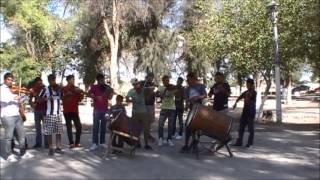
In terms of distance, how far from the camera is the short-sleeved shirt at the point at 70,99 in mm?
12367

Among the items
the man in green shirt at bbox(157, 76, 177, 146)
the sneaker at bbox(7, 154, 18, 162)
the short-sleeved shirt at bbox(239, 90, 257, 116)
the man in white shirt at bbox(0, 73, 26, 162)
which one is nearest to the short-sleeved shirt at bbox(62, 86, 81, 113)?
the man in white shirt at bbox(0, 73, 26, 162)

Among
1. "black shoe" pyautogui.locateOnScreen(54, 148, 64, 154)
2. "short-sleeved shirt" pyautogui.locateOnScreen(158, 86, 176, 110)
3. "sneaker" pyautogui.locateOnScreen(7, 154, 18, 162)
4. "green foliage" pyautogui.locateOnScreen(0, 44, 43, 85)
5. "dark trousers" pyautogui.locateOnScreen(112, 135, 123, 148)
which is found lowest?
"sneaker" pyautogui.locateOnScreen(7, 154, 18, 162)

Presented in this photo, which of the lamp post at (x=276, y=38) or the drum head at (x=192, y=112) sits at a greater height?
the lamp post at (x=276, y=38)

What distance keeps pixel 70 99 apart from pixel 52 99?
845 mm

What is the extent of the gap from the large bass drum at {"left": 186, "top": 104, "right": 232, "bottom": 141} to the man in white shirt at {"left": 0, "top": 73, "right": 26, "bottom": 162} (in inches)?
128

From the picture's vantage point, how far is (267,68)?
23297 millimetres

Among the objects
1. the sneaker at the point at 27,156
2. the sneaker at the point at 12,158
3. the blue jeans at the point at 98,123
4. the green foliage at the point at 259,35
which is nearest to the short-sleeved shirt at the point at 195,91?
the blue jeans at the point at 98,123

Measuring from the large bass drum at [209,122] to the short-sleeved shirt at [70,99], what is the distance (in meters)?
2.76

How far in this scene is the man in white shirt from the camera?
431 inches

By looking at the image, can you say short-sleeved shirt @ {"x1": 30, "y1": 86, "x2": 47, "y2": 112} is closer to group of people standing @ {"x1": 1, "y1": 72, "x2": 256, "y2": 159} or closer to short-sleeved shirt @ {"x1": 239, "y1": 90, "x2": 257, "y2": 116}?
group of people standing @ {"x1": 1, "y1": 72, "x2": 256, "y2": 159}

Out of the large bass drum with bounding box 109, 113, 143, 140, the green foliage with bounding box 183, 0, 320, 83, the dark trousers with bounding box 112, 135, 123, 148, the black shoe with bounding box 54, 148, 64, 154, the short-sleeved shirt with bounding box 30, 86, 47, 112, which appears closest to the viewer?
the large bass drum with bounding box 109, 113, 143, 140

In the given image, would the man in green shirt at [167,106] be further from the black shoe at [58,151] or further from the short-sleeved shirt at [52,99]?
the short-sleeved shirt at [52,99]

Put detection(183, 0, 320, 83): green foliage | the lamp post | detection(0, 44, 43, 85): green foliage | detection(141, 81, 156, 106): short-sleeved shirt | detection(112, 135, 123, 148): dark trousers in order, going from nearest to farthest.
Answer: detection(112, 135, 123, 148): dark trousers < detection(141, 81, 156, 106): short-sleeved shirt < detection(183, 0, 320, 83): green foliage < the lamp post < detection(0, 44, 43, 85): green foliage

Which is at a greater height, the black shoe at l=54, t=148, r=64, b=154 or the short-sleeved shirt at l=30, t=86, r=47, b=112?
the short-sleeved shirt at l=30, t=86, r=47, b=112
